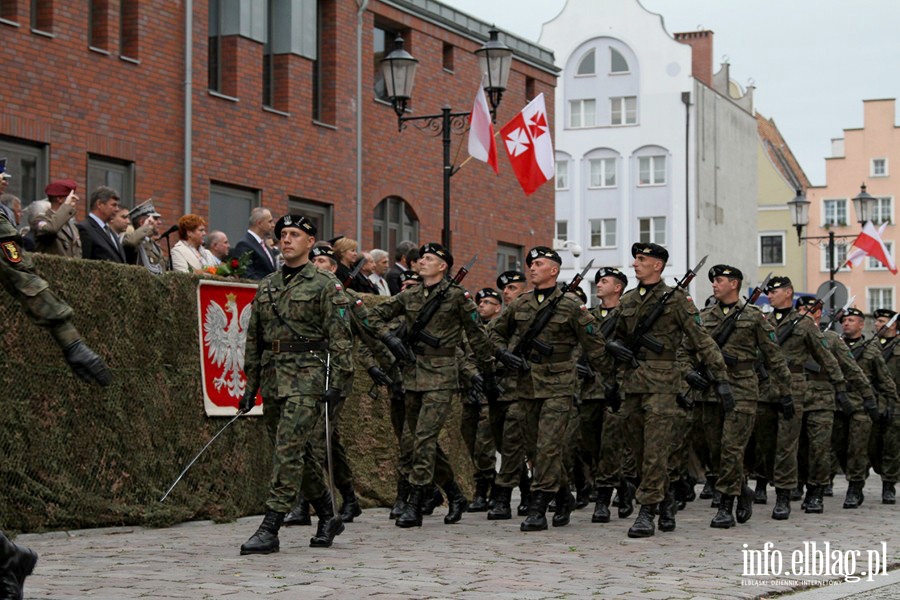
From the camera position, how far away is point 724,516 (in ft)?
45.3

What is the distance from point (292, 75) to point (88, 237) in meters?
12.8

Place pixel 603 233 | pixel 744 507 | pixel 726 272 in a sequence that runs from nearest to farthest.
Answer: pixel 744 507 < pixel 726 272 < pixel 603 233

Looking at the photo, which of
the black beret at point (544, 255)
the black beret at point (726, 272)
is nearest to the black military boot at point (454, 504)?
the black beret at point (544, 255)

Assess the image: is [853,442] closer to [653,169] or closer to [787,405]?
[787,405]

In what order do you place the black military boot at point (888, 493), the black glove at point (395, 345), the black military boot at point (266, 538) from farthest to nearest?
the black military boot at point (888, 493), the black glove at point (395, 345), the black military boot at point (266, 538)

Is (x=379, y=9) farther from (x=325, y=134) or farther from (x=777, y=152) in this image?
(x=777, y=152)

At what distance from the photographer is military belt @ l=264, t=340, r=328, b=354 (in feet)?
36.6

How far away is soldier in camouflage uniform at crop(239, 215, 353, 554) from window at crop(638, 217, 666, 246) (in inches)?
2269

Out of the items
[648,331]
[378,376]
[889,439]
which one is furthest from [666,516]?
[889,439]

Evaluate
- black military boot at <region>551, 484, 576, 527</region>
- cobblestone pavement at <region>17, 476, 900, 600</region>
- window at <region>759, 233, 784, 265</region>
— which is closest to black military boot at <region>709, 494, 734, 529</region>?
cobblestone pavement at <region>17, 476, 900, 600</region>

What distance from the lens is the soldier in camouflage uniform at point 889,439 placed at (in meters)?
18.0

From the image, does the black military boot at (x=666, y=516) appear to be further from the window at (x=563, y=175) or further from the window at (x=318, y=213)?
the window at (x=563, y=175)

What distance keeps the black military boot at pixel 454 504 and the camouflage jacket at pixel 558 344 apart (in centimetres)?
110

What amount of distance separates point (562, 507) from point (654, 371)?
59.3 inches
